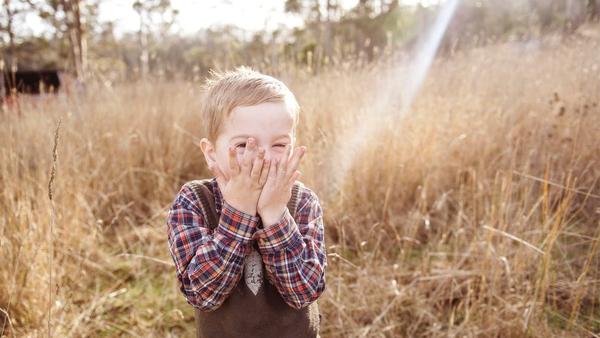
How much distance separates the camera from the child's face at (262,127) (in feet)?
3.24

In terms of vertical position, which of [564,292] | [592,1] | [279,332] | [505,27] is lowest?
[564,292]

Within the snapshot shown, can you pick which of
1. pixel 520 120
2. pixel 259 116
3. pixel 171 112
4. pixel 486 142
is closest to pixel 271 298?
pixel 259 116

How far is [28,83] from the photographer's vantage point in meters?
12.0

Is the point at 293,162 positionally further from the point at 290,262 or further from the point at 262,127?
the point at 290,262

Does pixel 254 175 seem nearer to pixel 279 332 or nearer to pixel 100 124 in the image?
pixel 279 332

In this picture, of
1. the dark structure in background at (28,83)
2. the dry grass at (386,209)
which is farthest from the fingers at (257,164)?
the dark structure in background at (28,83)

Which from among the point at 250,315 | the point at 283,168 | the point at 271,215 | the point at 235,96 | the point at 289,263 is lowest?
the point at 250,315

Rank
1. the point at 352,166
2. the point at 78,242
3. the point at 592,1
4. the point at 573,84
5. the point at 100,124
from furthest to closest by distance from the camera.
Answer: the point at 592,1 → the point at 100,124 → the point at 573,84 → the point at 352,166 → the point at 78,242

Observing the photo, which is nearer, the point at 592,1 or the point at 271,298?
the point at 271,298

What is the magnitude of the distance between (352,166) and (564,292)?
123 cm

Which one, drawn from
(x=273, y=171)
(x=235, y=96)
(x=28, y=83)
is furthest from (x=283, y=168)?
(x=28, y=83)

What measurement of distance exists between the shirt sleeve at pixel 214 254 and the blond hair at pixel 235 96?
24 centimetres

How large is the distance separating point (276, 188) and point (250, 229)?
111 mm

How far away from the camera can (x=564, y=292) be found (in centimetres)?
176
